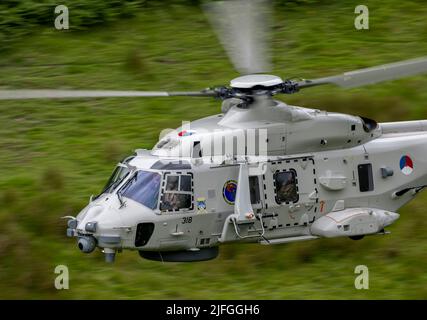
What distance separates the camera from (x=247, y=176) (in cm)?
1688

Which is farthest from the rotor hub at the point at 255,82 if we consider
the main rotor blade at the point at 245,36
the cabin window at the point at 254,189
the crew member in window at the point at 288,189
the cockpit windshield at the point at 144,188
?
the cockpit windshield at the point at 144,188

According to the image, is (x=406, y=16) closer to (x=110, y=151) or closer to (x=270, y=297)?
(x=110, y=151)

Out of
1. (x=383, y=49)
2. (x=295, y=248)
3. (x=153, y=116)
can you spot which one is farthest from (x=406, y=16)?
(x=295, y=248)

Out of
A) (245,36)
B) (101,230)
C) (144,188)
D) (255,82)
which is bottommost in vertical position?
(101,230)

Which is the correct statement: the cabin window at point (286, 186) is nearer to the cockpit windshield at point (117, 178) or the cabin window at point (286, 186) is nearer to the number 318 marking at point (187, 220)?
the number 318 marking at point (187, 220)

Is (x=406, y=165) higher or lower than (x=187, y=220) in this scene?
higher

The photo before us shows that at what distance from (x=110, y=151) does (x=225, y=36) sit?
18.8ft

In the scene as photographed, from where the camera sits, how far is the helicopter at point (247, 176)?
16.5 m

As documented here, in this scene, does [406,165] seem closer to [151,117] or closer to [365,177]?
[365,177]

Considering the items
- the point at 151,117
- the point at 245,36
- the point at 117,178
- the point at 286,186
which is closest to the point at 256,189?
the point at 286,186

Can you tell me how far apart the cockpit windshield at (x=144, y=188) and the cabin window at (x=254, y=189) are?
1395 mm

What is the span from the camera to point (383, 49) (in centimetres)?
2697

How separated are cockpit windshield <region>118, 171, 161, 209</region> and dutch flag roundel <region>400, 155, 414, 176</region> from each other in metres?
4.06

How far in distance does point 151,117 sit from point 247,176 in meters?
7.60
